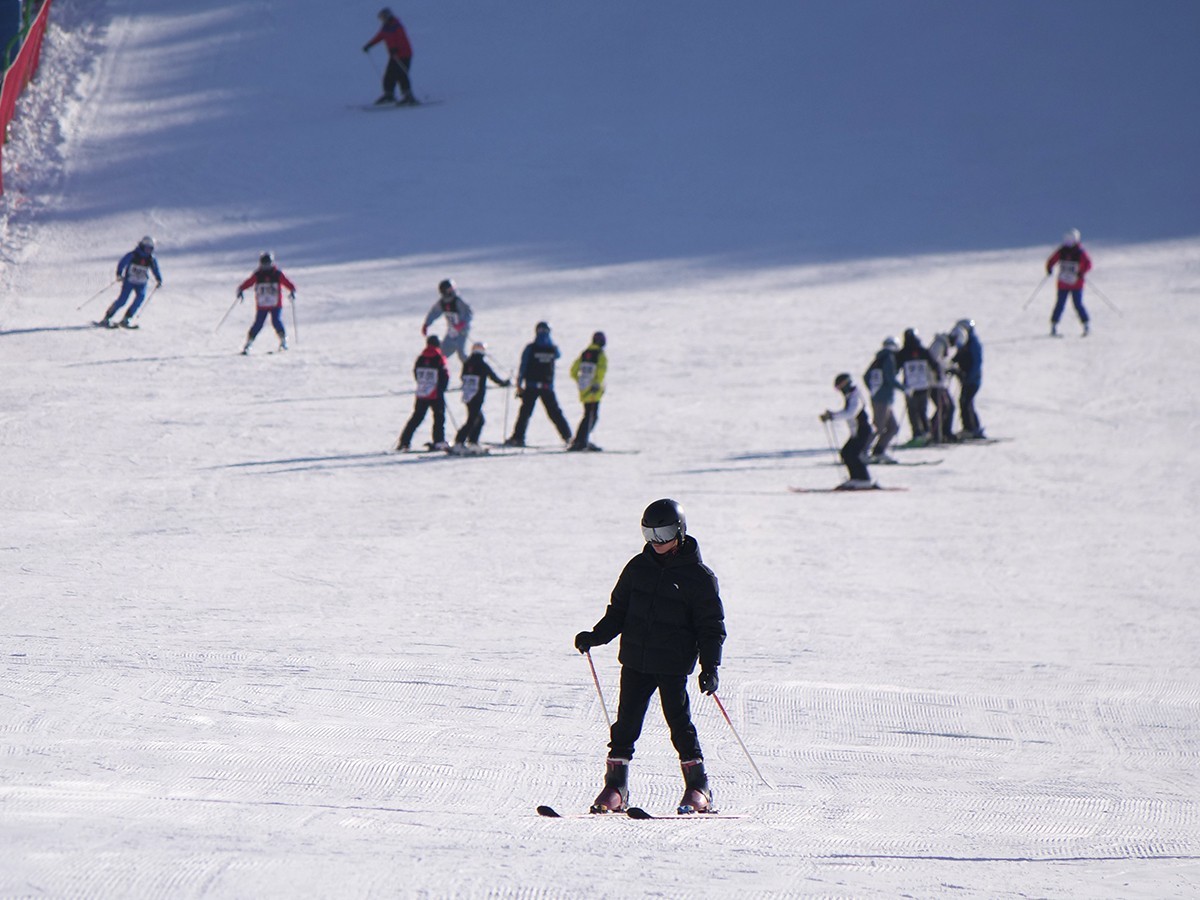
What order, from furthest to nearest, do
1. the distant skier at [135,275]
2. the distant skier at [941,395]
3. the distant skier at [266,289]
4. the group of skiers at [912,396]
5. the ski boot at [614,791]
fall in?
1. the distant skier at [135,275]
2. the distant skier at [266,289]
3. the distant skier at [941,395]
4. the group of skiers at [912,396]
5. the ski boot at [614,791]

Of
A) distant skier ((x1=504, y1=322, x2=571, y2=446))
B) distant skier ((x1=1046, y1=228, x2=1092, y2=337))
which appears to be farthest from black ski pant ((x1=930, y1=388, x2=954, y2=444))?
distant skier ((x1=1046, y1=228, x2=1092, y2=337))

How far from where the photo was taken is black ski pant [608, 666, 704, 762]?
5422 mm

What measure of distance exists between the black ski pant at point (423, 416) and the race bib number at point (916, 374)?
445 centimetres

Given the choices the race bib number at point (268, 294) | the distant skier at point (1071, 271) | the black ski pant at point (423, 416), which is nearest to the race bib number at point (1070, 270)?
the distant skier at point (1071, 271)

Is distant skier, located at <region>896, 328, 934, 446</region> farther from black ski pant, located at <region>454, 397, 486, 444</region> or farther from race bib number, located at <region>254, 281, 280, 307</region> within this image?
race bib number, located at <region>254, 281, 280, 307</region>

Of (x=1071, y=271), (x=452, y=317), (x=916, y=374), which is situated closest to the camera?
(x=916, y=374)

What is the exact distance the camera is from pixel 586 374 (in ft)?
46.9

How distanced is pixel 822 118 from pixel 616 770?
2459 centimetres

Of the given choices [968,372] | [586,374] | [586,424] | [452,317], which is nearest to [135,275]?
[452,317]

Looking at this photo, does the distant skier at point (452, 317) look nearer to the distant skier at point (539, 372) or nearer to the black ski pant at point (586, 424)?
the distant skier at point (539, 372)

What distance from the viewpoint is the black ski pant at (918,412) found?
1555 cm

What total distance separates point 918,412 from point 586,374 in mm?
3568

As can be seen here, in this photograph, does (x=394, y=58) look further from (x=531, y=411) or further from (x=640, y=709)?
(x=640, y=709)

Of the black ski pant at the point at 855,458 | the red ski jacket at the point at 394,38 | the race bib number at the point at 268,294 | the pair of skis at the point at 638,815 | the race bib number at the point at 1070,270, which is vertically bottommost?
the pair of skis at the point at 638,815
